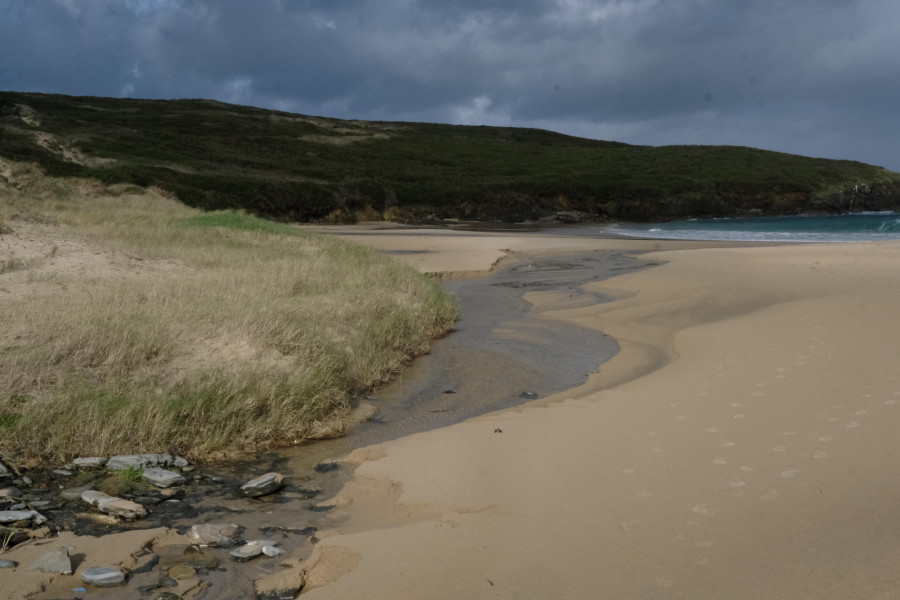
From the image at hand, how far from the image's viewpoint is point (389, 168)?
62.8 meters

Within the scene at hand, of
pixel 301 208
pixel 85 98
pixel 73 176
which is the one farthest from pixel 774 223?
pixel 85 98

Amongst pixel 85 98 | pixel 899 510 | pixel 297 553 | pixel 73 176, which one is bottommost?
pixel 297 553

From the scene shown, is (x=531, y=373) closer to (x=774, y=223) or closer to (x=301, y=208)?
(x=301, y=208)

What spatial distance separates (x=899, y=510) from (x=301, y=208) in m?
42.4

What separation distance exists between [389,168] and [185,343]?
56207 mm

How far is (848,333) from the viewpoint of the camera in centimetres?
953

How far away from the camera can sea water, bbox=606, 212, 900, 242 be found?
35781 mm

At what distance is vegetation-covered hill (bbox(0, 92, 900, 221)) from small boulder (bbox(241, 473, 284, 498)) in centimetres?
3296

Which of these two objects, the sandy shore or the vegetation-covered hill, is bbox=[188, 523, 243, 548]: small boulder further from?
the vegetation-covered hill

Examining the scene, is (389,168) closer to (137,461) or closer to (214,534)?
(137,461)

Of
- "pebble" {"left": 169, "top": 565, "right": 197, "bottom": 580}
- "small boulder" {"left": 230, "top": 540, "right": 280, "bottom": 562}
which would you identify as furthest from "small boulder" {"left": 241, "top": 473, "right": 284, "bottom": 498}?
"pebble" {"left": 169, "top": 565, "right": 197, "bottom": 580}

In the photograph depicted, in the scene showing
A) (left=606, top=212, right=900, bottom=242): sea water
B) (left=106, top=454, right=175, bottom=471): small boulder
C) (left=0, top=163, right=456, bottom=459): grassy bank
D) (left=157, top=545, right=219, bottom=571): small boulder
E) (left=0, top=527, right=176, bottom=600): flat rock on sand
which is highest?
(left=606, top=212, right=900, bottom=242): sea water

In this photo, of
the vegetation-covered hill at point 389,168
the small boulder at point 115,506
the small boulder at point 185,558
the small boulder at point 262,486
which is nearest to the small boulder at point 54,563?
the small boulder at point 185,558

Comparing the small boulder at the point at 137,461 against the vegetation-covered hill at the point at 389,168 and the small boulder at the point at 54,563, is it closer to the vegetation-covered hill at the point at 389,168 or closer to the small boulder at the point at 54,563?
the small boulder at the point at 54,563
